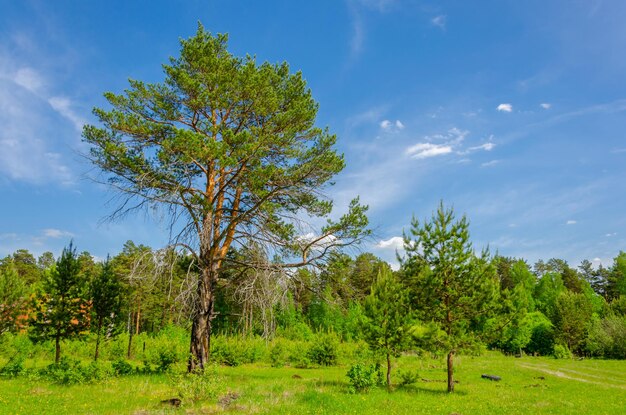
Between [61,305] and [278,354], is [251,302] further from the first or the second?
[278,354]

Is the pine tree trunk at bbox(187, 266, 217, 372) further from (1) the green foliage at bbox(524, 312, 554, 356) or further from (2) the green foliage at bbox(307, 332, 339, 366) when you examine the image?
(1) the green foliage at bbox(524, 312, 554, 356)

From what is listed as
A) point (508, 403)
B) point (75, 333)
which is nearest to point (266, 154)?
point (508, 403)

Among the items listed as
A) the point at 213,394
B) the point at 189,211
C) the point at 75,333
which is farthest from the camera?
the point at 75,333

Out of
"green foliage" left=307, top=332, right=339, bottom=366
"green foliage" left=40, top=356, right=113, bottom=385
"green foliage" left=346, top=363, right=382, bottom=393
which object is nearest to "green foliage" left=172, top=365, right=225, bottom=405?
"green foliage" left=346, top=363, right=382, bottom=393

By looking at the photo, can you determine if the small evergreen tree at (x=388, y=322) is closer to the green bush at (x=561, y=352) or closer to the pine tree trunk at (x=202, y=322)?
the pine tree trunk at (x=202, y=322)

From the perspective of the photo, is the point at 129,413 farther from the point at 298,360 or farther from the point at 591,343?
the point at 591,343

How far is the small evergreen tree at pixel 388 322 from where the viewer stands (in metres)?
18.3

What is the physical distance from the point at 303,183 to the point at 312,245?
296 cm

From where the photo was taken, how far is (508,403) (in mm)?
14539

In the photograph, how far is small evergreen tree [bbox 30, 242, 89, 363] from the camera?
23422mm

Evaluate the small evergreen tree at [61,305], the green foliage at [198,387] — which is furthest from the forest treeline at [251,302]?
the green foliage at [198,387]

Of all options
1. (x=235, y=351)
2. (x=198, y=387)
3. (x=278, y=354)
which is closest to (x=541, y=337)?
(x=278, y=354)

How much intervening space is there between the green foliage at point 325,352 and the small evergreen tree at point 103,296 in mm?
15582

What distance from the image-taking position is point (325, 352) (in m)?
32.0
